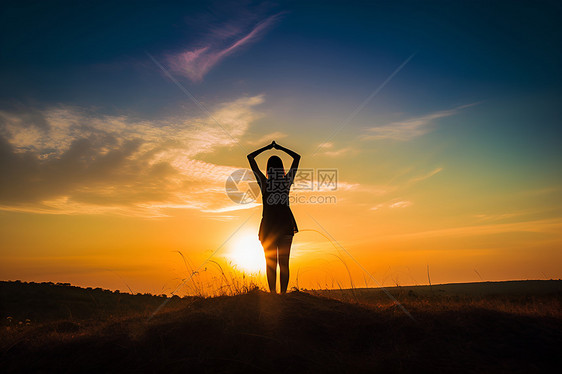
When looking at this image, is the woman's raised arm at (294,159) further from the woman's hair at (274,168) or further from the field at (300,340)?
the field at (300,340)

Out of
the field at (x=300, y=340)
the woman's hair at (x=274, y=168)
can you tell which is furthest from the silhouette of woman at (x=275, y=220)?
the field at (x=300, y=340)

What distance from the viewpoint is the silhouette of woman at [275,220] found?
321 inches

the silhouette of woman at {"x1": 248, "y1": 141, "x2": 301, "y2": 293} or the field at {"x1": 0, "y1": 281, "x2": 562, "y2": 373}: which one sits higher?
the silhouette of woman at {"x1": 248, "y1": 141, "x2": 301, "y2": 293}

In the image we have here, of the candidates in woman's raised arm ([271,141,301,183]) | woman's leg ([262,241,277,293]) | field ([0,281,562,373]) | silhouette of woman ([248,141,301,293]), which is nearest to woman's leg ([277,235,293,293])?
silhouette of woman ([248,141,301,293])

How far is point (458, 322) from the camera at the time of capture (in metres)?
6.14

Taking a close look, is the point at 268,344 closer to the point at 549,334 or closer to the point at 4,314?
the point at 549,334

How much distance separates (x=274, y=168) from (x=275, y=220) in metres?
1.11

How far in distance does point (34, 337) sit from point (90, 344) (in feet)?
5.63

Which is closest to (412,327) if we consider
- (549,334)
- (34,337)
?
(549,334)

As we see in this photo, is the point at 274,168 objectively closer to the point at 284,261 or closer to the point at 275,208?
the point at 275,208

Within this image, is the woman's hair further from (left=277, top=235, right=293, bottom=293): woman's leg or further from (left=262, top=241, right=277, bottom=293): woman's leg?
(left=262, top=241, right=277, bottom=293): woman's leg

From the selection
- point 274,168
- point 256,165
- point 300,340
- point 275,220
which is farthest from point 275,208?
point 300,340

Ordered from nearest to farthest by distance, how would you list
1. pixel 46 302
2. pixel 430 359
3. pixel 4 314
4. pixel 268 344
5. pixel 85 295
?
pixel 430 359 < pixel 268 344 < pixel 4 314 < pixel 46 302 < pixel 85 295

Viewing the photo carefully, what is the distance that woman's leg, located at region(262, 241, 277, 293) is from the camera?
8.16m
